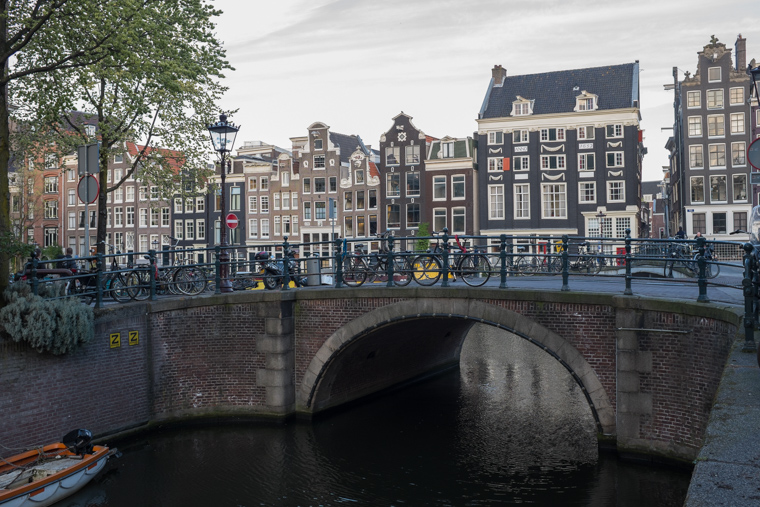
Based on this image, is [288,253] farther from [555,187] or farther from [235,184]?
[235,184]

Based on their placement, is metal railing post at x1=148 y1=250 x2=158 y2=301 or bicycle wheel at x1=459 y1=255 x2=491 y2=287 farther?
metal railing post at x1=148 y1=250 x2=158 y2=301

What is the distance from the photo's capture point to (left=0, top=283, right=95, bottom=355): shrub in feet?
36.4

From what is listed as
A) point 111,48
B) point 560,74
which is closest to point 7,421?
point 111,48

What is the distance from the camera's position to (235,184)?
5384cm

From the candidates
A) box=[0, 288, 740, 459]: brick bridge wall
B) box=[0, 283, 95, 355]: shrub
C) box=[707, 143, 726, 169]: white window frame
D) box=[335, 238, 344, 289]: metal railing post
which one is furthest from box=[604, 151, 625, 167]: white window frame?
box=[0, 283, 95, 355]: shrub

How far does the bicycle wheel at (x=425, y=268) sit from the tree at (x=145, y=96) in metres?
6.60

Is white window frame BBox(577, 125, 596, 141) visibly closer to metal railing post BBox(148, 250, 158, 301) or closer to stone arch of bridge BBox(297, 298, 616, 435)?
stone arch of bridge BBox(297, 298, 616, 435)

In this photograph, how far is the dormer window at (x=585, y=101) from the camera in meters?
43.7

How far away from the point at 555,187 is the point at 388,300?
1331 inches

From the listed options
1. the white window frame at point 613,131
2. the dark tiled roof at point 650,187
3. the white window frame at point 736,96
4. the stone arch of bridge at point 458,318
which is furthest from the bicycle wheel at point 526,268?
the dark tiled roof at point 650,187

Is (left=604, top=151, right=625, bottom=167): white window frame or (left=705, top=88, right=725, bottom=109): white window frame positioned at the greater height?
(left=705, top=88, right=725, bottom=109): white window frame

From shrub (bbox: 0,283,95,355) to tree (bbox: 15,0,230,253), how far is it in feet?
16.5

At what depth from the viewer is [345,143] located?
170 ft

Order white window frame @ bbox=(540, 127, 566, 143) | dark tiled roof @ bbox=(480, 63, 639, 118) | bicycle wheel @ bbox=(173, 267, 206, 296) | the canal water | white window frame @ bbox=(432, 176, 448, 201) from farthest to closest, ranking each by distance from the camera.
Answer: white window frame @ bbox=(432, 176, 448, 201)
white window frame @ bbox=(540, 127, 566, 143)
dark tiled roof @ bbox=(480, 63, 639, 118)
bicycle wheel @ bbox=(173, 267, 206, 296)
the canal water
